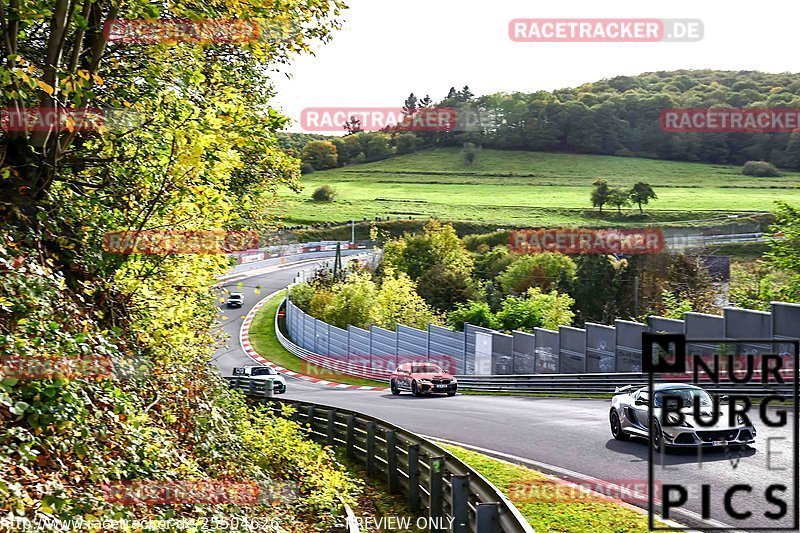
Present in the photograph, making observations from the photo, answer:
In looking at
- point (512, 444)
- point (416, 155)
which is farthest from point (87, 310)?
point (416, 155)

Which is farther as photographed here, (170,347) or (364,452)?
(364,452)

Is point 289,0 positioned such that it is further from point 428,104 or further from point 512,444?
point 428,104

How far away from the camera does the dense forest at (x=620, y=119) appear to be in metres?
135

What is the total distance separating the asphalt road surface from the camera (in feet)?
36.1

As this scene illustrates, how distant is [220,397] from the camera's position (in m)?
12.8

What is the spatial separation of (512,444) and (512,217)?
328 ft

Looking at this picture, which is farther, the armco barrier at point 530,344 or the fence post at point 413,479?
the armco barrier at point 530,344

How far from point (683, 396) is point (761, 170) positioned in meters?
125

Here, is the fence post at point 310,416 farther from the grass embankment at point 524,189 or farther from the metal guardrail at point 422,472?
the grass embankment at point 524,189

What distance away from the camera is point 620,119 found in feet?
465

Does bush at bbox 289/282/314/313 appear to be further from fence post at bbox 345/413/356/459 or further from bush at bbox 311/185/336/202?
fence post at bbox 345/413/356/459

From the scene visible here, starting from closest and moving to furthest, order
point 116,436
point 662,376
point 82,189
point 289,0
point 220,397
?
point 116,436, point 82,189, point 289,0, point 220,397, point 662,376

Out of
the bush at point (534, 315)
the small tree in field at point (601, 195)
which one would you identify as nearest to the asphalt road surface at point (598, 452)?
the bush at point (534, 315)

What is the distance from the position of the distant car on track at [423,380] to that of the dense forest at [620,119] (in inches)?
3843
